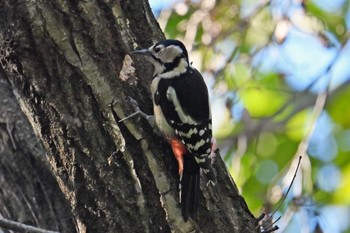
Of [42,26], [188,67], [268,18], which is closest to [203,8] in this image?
[268,18]

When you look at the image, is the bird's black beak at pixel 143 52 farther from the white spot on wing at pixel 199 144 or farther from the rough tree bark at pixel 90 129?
the white spot on wing at pixel 199 144

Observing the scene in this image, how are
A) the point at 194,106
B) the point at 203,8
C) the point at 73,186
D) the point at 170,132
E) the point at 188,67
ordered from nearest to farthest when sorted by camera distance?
1. the point at 73,186
2. the point at 170,132
3. the point at 194,106
4. the point at 188,67
5. the point at 203,8

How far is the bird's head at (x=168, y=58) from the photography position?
3.53 meters

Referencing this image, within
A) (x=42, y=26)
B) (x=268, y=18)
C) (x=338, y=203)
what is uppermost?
(x=268, y=18)

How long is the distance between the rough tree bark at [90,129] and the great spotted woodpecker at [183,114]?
0.07 meters

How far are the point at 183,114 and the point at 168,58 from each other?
0.33m

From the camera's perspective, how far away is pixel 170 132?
3.43 meters

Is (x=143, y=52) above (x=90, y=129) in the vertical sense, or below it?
above

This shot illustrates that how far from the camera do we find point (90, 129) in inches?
123

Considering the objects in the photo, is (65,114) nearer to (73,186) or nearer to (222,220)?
(73,186)

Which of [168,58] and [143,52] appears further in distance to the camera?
[168,58]

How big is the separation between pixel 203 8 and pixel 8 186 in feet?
6.18

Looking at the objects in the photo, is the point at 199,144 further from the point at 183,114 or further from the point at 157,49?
the point at 157,49

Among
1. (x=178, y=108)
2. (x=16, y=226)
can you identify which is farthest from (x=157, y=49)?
(x=16, y=226)
